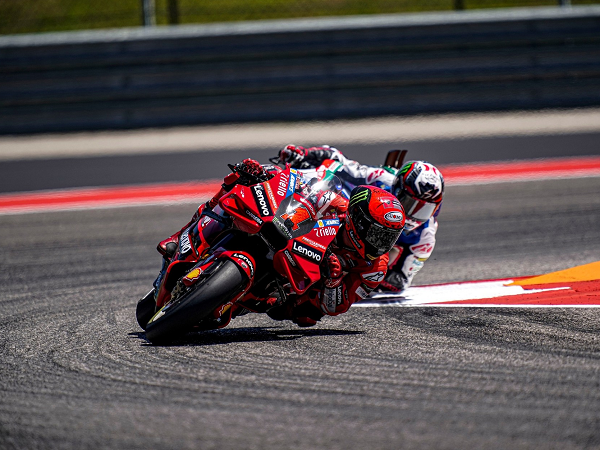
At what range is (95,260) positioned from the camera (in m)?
7.39

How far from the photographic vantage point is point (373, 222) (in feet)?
15.5

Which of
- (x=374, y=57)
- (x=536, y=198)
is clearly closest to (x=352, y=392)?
(x=536, y=198)

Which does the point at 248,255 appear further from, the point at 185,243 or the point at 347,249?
the point at 347,249

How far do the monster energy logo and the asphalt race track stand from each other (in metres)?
0.90

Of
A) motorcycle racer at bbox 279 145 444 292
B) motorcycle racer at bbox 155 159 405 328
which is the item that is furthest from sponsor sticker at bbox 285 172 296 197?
motorcycle racer at bbox 279 145 444 292

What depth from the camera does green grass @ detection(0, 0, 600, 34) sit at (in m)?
13.1

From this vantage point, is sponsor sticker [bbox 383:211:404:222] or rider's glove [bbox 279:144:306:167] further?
rider's glove [bbox 279:144:306:167]

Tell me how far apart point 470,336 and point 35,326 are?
3.04 metres

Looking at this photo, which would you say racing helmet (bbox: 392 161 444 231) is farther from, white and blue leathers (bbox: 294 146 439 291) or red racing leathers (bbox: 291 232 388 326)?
red racing leathers (bbox: 291 232 388 326)

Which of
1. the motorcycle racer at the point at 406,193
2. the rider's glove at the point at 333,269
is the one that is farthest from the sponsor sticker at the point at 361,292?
the motorcycle racer at the point at 406,193

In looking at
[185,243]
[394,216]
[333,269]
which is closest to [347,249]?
[333,269]

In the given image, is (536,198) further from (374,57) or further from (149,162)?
(149,162)

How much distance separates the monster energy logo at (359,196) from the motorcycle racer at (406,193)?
1.08m

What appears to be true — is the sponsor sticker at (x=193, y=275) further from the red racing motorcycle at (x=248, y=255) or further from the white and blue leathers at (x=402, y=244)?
the white and blue leathers at (x=402, y=244)
